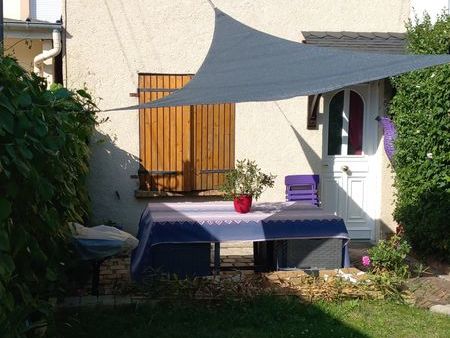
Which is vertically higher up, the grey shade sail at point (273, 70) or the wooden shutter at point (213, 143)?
the grey shade sail at point (273, 70)

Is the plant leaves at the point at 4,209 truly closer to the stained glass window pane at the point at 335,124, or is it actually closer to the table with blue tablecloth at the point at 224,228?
the table with blue tablecloth at the point at 224,228

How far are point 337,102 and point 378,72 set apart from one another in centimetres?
439

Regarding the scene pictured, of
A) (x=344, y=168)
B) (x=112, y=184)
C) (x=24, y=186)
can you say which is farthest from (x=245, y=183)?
(x=24, y=186)

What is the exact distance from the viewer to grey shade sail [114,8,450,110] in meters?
4.12

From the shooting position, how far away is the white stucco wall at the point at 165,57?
7820 millimetres

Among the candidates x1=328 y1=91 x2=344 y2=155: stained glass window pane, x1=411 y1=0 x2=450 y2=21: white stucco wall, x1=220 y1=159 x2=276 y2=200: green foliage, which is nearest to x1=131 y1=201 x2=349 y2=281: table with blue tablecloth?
x1=220 y1=159 x2=276 y2=200: green foliage

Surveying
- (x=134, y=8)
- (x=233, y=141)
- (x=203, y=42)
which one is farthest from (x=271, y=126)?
(x=134, y=8)

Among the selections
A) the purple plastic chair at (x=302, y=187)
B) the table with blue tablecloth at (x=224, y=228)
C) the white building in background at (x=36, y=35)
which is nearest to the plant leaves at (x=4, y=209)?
the table with blue tablecloth at (x=224, y=228)

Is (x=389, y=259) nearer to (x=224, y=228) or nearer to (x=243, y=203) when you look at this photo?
(x=243, y=203)

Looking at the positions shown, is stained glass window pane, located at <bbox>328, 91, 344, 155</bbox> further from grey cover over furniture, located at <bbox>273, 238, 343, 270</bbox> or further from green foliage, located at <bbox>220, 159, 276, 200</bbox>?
grey cover over furniture, located at <bbox>273, 238, 343, 270</bbox>

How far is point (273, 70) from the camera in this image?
4.86 metres

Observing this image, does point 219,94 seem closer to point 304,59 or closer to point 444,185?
point 304,59

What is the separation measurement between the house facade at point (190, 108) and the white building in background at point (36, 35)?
0.22 m

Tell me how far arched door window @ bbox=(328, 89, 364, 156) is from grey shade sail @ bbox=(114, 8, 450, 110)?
282 centimetres
